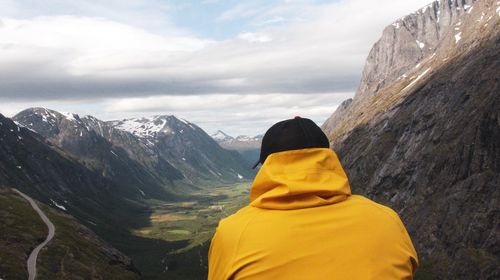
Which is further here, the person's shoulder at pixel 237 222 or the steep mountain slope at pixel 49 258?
the steep mountain slope at pixel 49 258

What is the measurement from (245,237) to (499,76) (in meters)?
194

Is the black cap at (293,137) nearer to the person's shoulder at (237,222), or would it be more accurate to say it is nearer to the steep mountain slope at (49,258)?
the person's shoulder at (237,222)

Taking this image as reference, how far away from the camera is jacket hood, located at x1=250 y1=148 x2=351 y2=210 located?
20.2 ft

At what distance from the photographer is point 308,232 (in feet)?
19.7

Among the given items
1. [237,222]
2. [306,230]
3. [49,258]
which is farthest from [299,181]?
[49,258]

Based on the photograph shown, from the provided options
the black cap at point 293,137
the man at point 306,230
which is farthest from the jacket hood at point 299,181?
the black cap at point 293,137

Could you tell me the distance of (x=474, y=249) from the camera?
138 meters

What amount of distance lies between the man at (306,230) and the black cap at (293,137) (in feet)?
0.06

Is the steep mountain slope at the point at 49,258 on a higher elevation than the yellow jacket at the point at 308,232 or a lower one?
lower

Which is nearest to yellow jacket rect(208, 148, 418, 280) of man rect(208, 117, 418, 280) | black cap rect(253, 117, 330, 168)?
man rect(208, 117, 418, 280)

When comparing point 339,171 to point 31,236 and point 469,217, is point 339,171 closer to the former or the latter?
point 469,217

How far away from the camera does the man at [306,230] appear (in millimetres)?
5930

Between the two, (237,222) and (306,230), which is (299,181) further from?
(237,222)

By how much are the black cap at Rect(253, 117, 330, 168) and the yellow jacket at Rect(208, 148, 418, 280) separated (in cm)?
11
